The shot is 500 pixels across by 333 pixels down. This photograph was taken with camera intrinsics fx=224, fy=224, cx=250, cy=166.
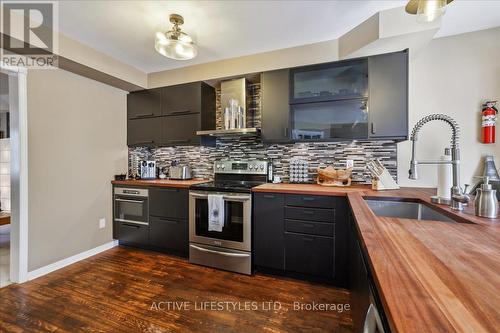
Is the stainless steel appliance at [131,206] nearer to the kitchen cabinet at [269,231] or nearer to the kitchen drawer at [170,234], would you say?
the kitchen drawer at [170,234]

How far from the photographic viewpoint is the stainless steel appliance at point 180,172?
3088 mm

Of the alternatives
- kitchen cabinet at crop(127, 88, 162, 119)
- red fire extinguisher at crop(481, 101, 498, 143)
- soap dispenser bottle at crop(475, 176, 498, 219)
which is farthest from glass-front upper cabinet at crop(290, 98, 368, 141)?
kitchen cabinet at crop(127, 88, 162, 119)

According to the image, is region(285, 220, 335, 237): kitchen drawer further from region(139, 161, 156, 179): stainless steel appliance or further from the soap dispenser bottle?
region(139, 161, 156, 179): stainless steel appliance

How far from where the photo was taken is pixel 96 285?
2.05 m

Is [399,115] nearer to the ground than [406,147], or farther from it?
farther from it

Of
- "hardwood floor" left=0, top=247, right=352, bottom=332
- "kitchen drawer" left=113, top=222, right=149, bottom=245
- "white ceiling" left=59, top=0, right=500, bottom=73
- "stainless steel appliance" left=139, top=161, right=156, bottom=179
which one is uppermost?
"white ceiling" left=59, top=0, right=500, bottom=73

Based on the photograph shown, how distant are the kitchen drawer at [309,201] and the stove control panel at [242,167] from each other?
2.20ft

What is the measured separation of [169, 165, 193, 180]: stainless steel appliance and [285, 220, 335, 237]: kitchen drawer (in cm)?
161

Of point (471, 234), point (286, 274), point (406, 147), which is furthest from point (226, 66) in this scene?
point (471, 234)

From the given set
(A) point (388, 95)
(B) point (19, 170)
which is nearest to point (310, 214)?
(A) point (388, 95)

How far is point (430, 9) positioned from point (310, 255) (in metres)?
1.95

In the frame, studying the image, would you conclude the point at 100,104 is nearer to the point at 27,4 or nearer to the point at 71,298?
the point at 27,4

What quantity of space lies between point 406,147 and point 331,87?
0.98 metres

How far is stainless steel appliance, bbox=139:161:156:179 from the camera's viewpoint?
3.14 metres
